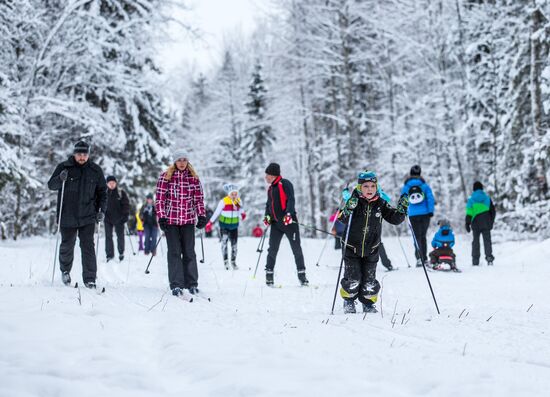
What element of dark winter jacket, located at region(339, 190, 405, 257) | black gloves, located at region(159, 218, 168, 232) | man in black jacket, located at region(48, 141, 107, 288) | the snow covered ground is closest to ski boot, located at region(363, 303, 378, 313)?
the snow covered ground

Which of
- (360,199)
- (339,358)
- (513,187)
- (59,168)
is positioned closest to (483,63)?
(513,187)

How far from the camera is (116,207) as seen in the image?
1231cm

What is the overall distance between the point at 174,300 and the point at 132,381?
3.02 meters

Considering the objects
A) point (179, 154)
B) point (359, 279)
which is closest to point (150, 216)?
point (179, 154)

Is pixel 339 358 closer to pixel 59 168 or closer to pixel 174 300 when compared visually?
pixel 174 300

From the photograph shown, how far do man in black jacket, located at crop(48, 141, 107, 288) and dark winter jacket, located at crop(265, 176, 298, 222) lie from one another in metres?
2.67

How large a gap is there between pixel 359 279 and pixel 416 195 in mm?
5147

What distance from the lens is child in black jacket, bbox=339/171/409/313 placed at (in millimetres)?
5555

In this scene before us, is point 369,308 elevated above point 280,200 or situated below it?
below

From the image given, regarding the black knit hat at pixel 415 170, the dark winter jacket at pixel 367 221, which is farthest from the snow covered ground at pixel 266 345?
the black knit hat at pixel 415 170

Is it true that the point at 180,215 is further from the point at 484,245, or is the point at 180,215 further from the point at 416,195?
the point at 484,245

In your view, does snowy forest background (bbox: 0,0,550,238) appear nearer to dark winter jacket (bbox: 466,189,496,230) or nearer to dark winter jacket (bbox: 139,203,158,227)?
dark winter jacket (bbox: 466,189,496,230)

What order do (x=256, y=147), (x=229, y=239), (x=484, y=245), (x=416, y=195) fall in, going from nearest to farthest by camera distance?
(x=416, y=195)
(x=484, y=245)
(x=229, y=239)
(x=256, y=147)

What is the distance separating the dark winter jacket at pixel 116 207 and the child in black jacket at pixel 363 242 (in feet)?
26.6
